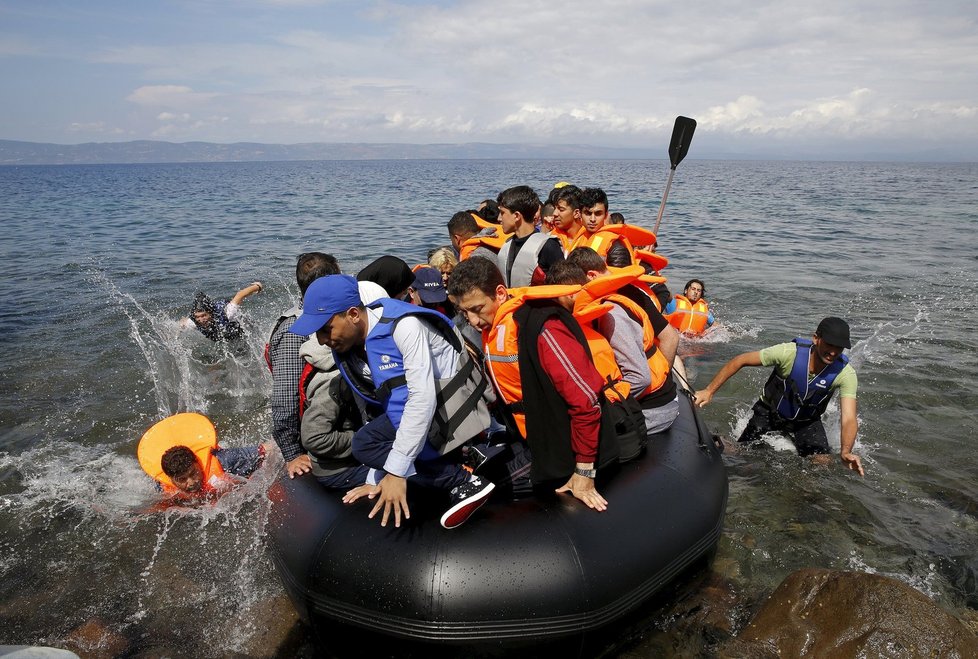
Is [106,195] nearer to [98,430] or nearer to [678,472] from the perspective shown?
[98,430]

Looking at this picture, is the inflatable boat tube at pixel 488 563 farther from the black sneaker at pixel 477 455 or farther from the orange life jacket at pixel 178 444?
the orange life jacket at pixel 178 444

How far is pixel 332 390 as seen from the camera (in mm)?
3830

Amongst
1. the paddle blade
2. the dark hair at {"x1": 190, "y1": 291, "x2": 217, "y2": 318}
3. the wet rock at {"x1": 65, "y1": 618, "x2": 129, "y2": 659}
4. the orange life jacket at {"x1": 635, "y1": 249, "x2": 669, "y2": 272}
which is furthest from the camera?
the dark hair at {"x1": 190, "y1": 291, "x2": 217, "y2": 318}

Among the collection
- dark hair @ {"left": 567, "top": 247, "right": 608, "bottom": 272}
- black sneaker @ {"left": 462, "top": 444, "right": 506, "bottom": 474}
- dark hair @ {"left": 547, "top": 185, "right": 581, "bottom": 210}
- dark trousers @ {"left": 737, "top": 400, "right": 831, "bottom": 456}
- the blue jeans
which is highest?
dark hair @ {"left": 547, "top": 185, "right": 581, "bottom": 210}

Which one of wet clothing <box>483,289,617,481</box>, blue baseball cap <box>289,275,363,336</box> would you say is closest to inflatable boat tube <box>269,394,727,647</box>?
wet clothing <box>483,289,617,481</box>

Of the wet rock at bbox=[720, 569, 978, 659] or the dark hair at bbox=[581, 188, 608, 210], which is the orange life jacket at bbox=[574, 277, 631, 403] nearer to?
the wet rock at bbox=[720, 569, 978, 659]

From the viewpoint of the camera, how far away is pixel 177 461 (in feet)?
16.9

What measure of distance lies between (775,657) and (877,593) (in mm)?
694

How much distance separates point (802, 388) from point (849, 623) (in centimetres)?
246

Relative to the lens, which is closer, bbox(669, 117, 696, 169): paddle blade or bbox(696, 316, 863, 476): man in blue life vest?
bbox(696, 316, 863, 476): man in blue life vest

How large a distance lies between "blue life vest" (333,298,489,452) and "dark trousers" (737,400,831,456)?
374 centimetres

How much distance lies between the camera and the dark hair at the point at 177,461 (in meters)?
5.14

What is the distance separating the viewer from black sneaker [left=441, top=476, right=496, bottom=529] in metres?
3.28

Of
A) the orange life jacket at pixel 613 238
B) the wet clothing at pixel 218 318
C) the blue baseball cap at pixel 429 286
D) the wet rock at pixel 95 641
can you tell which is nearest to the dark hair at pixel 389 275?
the blue baseball cap at pixel 429 286
